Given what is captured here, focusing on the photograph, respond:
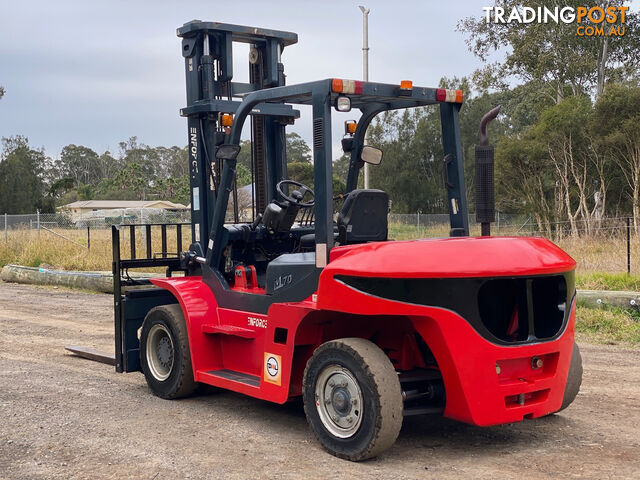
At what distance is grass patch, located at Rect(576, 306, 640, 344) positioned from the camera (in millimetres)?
10641

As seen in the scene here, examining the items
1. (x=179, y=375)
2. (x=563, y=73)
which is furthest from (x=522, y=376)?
(x=563, y=73)

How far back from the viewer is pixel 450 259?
17.8ft

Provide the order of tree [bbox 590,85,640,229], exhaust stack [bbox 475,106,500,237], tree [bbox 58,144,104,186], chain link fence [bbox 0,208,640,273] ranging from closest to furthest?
exhaust stack [bbox 475,106,500,237] < chain link fence [bbox 0,208,640,273] < tree [bbox 590,85,640,229] < tree [bbox 58,144,104,186]

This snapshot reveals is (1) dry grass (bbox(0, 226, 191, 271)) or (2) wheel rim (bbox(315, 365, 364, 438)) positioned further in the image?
(1) dry grass (bbox(0, 226, 191, 271))

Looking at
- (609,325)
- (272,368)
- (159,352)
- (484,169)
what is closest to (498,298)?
(484,169)

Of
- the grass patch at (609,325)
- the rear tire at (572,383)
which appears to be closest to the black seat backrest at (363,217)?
the rear tire at (572,383)

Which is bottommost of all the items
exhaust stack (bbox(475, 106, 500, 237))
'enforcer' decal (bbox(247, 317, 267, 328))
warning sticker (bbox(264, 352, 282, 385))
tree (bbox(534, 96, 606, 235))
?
warning sticker (bbox(264, 352, 282, 385))

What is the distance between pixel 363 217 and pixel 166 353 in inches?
101

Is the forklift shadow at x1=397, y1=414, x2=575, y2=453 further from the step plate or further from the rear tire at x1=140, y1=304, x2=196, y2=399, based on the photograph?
the rear tire at x1=140, y1=304, x2=196, y2=399

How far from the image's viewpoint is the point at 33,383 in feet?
27.6

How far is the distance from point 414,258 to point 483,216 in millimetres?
654

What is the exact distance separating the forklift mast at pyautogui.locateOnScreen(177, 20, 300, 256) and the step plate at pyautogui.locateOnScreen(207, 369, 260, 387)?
49.5 inches

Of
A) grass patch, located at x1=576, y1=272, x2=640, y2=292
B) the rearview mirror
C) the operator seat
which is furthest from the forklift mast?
grass patch, located at x1=576, y1=272, x2=640, y2=292

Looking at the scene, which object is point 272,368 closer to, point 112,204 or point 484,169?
point 484,169
